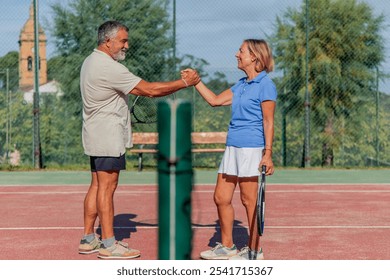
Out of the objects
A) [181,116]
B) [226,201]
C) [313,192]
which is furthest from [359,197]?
[181,116]

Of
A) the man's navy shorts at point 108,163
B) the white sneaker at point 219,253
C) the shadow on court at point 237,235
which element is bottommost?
the shadow on court at point 237,235

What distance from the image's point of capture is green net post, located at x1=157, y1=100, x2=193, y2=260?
2.43 meters

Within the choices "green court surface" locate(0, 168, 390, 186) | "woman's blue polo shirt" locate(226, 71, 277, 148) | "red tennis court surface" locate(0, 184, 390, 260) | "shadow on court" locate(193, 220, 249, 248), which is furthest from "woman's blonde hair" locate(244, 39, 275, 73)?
"green court surface" locate(0, 168, 390, 186)

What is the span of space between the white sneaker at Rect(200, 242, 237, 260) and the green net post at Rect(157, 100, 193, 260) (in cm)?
326

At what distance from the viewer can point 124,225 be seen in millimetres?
7730

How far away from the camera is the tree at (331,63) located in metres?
18.5

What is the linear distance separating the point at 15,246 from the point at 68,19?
637 inches

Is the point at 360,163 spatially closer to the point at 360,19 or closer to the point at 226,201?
the point at 360,19

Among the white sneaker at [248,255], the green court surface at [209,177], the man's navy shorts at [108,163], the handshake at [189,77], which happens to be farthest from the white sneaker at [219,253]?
the green court surface at [209,177]

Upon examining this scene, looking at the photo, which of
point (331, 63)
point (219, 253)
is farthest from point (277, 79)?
point (219, 253)

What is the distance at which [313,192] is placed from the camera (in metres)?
11.1

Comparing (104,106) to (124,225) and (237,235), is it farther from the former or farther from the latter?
(124,225)

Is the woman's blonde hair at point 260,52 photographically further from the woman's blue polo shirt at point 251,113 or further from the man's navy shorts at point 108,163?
the man's navy shorts at point 108,163

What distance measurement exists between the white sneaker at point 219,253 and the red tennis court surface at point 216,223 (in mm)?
151
